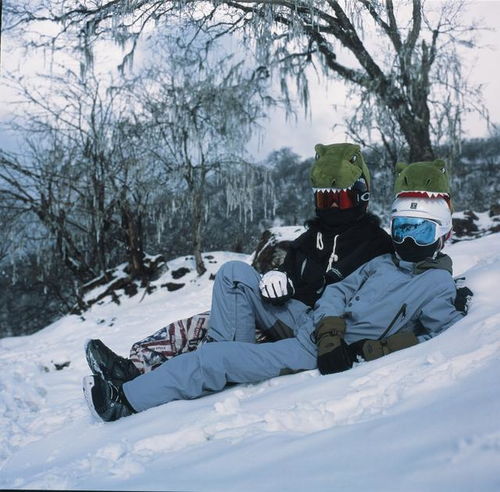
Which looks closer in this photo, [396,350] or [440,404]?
[440,404]

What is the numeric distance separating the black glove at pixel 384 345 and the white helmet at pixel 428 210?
0.71 m

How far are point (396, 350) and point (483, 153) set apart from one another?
20762 millimetres

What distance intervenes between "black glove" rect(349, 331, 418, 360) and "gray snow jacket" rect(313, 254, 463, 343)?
0.31 ft

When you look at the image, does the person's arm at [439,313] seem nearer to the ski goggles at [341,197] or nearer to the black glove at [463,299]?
the black glove at [463,299]

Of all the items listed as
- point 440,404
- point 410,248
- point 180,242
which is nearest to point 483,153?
point 180,242

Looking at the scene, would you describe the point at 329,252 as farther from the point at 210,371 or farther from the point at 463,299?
the point at 210,371

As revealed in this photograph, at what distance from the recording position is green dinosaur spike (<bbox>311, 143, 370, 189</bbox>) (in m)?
3.02

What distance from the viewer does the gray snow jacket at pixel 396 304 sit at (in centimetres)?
232

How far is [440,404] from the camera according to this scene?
1.41 meters

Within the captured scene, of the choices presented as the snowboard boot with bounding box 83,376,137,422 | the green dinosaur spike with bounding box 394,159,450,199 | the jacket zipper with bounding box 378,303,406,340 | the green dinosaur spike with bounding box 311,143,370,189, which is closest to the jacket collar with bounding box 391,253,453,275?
the jacket zipper with bounding box 378,303,406,340

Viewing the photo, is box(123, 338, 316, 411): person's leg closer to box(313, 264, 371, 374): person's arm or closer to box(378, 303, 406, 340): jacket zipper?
box(313, 264, 371, 374): person's arm

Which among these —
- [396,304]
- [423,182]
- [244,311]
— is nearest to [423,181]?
[423,182]

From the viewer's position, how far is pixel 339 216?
2992 mm

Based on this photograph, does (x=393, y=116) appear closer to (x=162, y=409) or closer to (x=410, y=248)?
(x=410, y=248)
